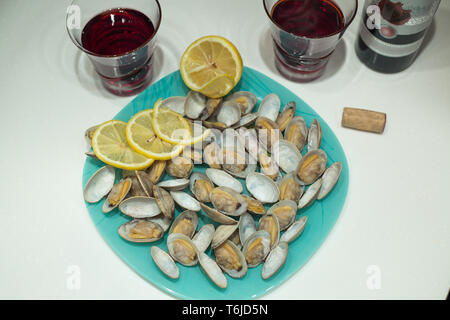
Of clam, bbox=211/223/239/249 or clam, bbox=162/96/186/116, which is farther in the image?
clam, bbox=162/96/186/116

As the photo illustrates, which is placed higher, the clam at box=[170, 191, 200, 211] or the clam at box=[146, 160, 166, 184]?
the clam at box=[146, 160, 166, 184]

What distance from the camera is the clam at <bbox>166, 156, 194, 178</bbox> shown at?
3.20 feet

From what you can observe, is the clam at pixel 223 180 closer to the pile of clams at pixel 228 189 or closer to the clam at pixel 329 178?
the pile of clams at pixel 228 189

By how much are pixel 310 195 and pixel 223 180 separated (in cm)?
18

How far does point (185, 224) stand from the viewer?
942 mm

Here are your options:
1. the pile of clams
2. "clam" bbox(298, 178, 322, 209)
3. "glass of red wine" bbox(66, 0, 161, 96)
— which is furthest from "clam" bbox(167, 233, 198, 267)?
"glass of red wine" bbox(66, 0, 161, 96)

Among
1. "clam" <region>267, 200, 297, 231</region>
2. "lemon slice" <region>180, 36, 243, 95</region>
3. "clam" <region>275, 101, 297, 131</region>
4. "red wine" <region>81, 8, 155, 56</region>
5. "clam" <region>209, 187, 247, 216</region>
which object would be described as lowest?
"clam" <region>267, 200, 297, 231</region>

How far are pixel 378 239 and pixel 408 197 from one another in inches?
4.7

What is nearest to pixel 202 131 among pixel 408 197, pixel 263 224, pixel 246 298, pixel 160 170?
pixel 160 170

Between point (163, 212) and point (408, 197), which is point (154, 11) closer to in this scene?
point (163, 212)

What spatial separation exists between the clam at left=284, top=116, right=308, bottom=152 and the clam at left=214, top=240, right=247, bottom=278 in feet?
0.84

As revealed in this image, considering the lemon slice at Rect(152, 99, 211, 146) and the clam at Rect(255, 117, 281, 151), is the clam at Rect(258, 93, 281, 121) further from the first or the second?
the lemon slice at Rect(152, 99, 211, 146)

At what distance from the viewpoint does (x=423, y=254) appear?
0.98 m

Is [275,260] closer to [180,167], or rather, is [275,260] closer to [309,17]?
[180,167]
